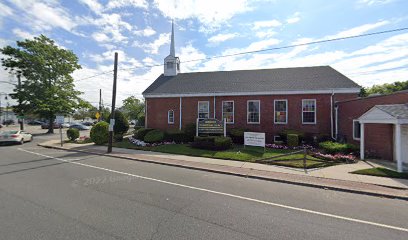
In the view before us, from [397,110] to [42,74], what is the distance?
41984mm

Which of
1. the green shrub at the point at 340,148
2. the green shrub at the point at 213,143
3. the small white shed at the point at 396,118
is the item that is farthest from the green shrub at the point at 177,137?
the small white shed at the point at 396,118

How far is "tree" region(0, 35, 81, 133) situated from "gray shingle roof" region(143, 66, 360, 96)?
18.8 metres

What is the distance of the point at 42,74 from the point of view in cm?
3356

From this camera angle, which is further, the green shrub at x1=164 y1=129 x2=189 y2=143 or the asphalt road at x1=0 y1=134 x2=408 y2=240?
the green shrub at x1=164 y1=129 x2=189 y2=143

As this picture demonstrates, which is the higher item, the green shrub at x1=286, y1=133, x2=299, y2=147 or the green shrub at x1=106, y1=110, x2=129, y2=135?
the green shrub at x1=106, y1=110, x2=129, y2=135

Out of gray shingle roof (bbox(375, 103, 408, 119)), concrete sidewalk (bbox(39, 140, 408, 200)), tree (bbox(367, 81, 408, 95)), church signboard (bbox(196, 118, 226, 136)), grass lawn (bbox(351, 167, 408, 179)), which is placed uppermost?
tree (bbox(367, 81, 408, 95))

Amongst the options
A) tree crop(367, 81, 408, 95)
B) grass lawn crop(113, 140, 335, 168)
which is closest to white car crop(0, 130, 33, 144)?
grass lawn crop(113, 140, 335, 168)

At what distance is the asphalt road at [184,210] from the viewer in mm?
4184

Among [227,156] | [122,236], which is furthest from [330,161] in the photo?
[122,236]

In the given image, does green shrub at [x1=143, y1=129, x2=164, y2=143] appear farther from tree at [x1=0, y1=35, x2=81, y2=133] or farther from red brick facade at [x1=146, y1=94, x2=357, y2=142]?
tree at [x1=0, y1=35, x2=81, y2=133]

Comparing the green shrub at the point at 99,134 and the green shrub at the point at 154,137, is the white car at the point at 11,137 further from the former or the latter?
the green shrub at the point at 154,137

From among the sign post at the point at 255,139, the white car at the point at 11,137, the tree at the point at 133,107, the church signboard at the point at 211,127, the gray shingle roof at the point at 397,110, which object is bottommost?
the white car at the point at 11,137

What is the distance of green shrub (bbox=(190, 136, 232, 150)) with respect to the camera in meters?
15.4

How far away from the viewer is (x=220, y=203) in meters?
5.84
